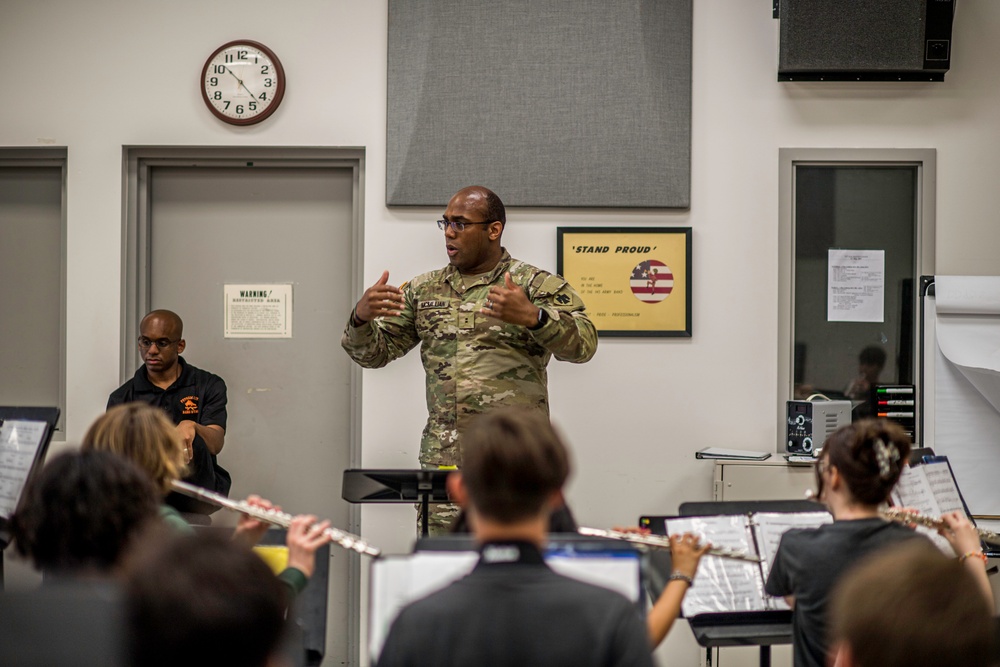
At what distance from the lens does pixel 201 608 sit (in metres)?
1.14

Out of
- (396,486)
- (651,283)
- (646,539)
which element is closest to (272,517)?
(396,486)

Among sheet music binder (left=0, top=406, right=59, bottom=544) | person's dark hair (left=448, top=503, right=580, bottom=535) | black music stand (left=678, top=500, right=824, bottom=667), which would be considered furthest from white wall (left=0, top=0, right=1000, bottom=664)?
person's dark hair (left=448, top=503, right=580, bottom=535)

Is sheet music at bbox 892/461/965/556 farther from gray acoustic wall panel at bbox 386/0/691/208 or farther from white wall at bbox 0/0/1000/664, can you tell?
gray acoustic wall panel at bbox 386/0/691/208

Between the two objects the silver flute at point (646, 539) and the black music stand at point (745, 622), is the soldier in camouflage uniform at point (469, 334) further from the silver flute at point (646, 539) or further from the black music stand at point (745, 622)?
the silver flute at point (646, 539)

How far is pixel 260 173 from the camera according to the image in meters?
4.40

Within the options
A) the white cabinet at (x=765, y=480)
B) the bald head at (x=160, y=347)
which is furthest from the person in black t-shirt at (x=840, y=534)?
the bald head at (x=160, y=347)

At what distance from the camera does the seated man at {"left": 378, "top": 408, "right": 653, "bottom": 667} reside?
138cm

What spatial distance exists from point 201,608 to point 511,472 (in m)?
0.55

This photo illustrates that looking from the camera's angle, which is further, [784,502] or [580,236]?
[580,236]

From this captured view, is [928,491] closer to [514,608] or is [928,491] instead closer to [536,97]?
[514,608]

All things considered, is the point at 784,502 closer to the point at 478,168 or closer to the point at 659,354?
the point at 659,354

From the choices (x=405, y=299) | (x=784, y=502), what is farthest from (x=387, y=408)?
(x=784, y=502)

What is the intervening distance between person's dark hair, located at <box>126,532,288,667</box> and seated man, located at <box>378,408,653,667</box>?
10.8 inches

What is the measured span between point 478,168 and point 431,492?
1780 mm
